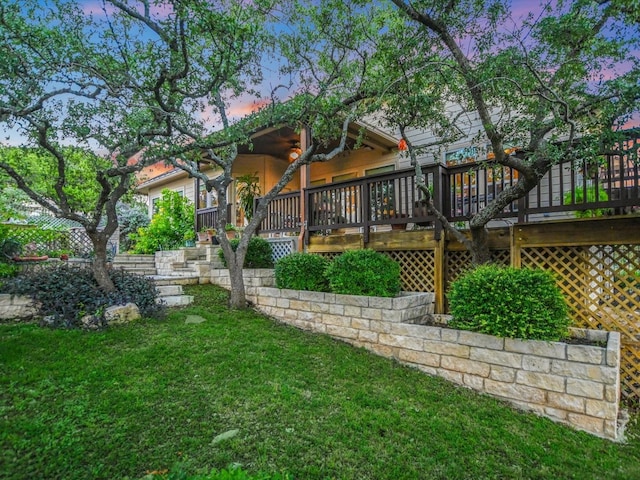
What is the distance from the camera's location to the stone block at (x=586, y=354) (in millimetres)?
3105

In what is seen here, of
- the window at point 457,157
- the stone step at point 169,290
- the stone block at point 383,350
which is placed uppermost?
the window at point 457,157

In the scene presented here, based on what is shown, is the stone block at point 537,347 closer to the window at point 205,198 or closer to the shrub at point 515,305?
the shrub at point 515,305

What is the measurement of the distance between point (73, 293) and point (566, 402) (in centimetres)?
600

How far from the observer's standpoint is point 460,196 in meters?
5.33

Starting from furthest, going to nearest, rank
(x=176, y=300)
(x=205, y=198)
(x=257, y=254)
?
1. (x=205, y=198)
2. (x=257, y=254)
3. (x=176, y=300)

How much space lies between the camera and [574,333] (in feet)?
13.0

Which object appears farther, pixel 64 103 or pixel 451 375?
pixel 64 103

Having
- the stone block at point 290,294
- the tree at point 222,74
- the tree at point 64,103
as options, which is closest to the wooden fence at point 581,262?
the stone block at point 290,294

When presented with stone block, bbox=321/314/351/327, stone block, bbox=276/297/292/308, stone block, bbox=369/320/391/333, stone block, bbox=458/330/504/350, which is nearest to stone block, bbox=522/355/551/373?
stone block, bbox=458/330/504/350

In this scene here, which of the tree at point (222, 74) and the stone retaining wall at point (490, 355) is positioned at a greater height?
the tree at point (222, 74)

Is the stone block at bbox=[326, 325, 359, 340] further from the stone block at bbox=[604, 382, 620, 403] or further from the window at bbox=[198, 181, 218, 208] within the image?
the window at bbox=[198, 181, 218, 208]

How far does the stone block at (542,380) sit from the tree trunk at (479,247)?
159 cm

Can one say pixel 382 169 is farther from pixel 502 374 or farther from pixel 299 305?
pixel 502 374

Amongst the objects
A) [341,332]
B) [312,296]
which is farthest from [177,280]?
[341,332]
